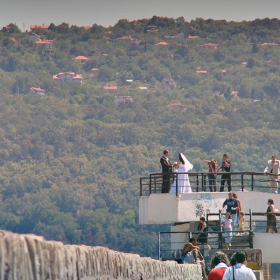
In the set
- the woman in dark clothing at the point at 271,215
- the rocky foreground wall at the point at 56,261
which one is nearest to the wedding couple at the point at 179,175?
the woman in dark clothing at the point at 271,215

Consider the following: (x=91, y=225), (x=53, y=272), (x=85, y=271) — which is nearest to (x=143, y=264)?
A: (x=85, y=271)

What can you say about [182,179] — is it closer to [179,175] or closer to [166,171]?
[179,175]

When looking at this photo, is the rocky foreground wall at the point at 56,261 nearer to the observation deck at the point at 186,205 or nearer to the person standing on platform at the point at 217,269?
the person standing on platform at the point at 217,269

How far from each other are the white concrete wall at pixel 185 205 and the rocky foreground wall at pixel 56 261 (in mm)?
16476

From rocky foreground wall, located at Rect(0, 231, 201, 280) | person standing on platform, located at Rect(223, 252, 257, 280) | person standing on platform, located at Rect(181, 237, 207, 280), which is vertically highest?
rocky foreground wall, located at Rect(0, 231, 201, 280)

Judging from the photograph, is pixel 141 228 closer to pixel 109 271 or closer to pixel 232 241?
pixel 232 241

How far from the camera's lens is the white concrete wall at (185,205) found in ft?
80.5

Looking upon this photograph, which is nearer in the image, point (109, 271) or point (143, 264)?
point (109, 271)

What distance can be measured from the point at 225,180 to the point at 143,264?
657 inches

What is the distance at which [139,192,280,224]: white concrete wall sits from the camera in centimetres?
2455

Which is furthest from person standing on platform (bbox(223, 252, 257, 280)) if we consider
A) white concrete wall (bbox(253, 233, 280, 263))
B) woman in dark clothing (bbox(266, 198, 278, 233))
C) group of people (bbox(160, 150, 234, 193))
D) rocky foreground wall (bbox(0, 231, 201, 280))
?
group of people (bbox(160, 150, 234, 193))

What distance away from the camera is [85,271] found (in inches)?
259

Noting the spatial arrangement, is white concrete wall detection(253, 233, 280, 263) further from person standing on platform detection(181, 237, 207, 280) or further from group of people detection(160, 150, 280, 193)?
person standing on platform detection(181, 237, 207, 280)

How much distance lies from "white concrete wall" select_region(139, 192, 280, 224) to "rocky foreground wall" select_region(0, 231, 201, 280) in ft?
54.1
